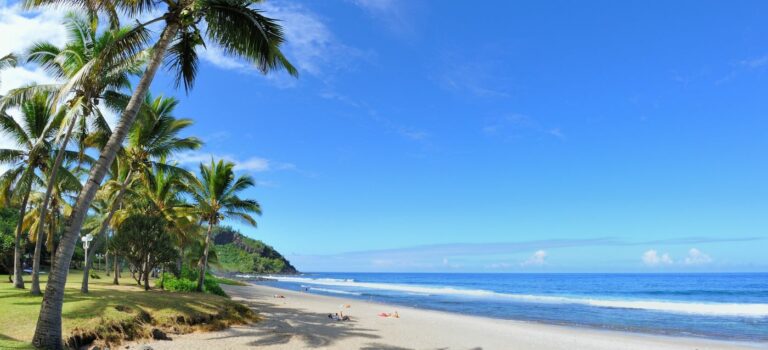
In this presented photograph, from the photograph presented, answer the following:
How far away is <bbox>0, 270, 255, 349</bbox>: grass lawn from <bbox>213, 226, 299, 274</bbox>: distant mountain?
104m

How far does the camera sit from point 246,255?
4993 inches

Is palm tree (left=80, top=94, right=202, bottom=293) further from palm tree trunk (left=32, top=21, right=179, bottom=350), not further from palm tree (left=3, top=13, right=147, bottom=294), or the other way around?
palm tree trunk (left=32, top=21, right=179, bottom=350)

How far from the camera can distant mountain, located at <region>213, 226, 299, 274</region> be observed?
A: 394ft

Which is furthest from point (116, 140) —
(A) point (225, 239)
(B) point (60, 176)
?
(A) point (225, 239)

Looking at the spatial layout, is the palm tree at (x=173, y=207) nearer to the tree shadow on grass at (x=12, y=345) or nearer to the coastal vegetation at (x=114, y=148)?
the coastal vegetation at (x=114, y=148)

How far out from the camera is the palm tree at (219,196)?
19.7m

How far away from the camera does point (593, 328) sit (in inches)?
743

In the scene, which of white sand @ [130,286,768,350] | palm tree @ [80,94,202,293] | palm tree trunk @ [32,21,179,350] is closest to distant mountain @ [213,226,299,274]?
palm tree @ [80,94,202,293]

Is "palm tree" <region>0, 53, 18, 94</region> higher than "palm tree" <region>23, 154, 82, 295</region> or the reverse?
higher

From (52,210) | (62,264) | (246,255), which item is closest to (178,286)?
(52,210)

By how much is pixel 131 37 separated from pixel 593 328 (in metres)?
19.3

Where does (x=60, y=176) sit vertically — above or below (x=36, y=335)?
above

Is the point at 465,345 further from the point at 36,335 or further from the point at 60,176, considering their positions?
the point at 60,176

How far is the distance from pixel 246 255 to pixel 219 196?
113 metres
